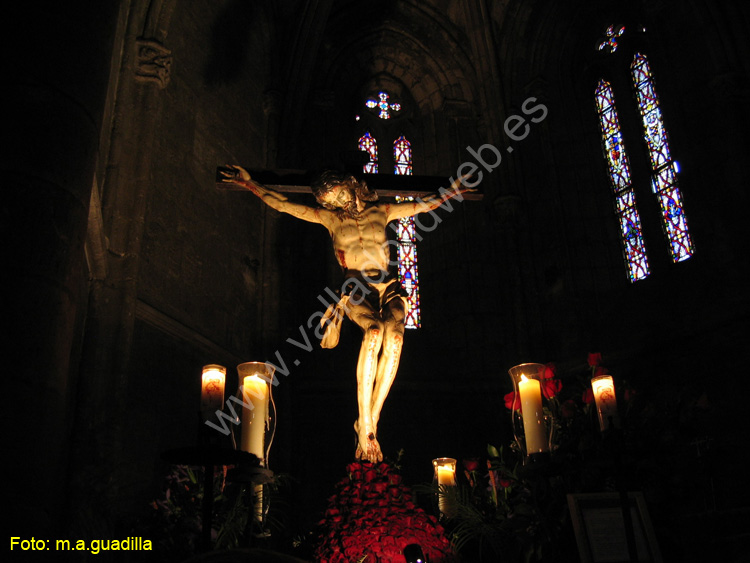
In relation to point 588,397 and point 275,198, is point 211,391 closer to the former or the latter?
point 588,397

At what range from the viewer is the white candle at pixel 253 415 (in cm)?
414

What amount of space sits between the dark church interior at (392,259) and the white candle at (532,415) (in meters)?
0.12

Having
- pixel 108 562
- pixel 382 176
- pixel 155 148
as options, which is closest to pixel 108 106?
pixel 155 148

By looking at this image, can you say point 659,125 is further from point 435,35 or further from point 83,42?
point 83,42

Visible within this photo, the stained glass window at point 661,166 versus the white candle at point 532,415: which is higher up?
the stained glass window at point 661,166

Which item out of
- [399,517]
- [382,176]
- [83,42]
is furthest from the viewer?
[382,176]

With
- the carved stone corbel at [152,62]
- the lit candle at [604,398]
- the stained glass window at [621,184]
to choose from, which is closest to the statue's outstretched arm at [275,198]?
the carved stone corbel at [152,62]

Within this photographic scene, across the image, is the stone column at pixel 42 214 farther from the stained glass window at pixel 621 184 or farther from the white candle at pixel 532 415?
the stained glass window at pixel 621 184

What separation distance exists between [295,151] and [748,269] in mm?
5893

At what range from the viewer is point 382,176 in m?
6.07

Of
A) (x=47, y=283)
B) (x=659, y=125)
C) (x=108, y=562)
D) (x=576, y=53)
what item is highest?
(x=576, y=53)

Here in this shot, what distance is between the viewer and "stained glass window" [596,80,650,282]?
9.20 meters

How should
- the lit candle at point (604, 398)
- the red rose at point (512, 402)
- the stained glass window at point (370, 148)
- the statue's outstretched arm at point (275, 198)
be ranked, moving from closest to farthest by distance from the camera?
the lit candle at point (604, 398)
the red rose at point (512, 402)
the statue's outstretched arm at point (275, 198)
the stained glass window at point (370, 148)

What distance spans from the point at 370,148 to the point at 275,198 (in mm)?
5752
